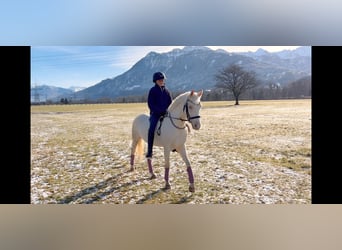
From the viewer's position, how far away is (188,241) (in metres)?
3.10

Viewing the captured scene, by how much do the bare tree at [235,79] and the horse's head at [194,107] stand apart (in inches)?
15.0

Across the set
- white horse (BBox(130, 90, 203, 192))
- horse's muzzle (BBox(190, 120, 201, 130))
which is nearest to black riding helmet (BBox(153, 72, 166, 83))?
white horse (BBox(130, 90, 203, 192))

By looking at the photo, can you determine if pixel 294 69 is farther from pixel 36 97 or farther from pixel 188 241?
pixel 36 97

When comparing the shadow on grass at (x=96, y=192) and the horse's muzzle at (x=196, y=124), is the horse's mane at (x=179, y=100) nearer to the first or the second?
the horse's muzzle at (x=196, y=124)

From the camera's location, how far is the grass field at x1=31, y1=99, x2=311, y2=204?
3197 millimetres

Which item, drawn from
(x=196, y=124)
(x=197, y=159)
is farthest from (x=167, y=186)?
(x=196, y=124)

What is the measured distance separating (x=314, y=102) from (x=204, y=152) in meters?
1.28

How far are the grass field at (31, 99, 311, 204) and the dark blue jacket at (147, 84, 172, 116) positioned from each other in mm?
156

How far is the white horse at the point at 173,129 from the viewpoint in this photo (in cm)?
312

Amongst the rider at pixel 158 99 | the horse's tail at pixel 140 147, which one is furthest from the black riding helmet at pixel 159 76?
the horse's tail at pixel 140 147

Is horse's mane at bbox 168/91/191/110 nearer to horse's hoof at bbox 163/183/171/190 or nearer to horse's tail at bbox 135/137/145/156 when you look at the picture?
horse's tail at bbox 135/137/145/156

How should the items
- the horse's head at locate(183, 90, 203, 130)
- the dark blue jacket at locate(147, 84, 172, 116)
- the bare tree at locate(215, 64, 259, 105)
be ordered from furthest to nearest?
the bare tree at locate(215, 64, 259, 105) → the dark blue jacket at locate(147, 84, 172, 116) → the horse's head at locate(183, 90, 203, 130)

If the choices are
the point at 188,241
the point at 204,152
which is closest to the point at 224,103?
the point at 204,152

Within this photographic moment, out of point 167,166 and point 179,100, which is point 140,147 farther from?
point 179,100
